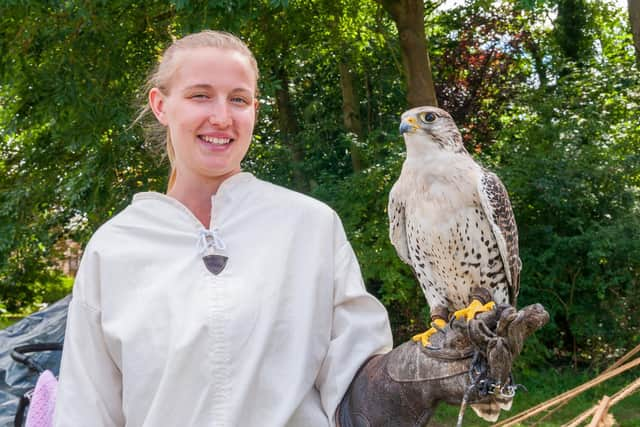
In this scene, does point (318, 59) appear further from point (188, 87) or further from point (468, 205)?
point (188, 87)

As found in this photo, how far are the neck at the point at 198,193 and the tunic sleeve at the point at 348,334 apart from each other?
12.6 inches

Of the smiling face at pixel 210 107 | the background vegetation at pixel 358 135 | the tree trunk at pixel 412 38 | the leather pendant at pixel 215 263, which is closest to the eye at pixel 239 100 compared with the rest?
the smiling face at pixel 210 107

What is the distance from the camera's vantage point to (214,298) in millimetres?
1361

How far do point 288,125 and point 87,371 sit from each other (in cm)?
608

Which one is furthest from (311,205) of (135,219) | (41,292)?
(41,292)

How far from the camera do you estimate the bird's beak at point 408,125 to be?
Answer: 2316 mm

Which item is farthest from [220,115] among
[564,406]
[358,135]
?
[358,135]

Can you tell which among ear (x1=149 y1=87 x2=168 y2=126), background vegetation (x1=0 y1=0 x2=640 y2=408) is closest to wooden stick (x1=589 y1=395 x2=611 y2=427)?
ear (x1=149 y1=87 x2=168 y2=126)

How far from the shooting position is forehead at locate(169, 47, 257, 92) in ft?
4.76

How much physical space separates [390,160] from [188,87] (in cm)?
386

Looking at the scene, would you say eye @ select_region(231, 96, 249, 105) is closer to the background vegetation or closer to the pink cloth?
the pink cloth

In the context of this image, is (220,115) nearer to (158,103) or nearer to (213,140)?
(213,140)

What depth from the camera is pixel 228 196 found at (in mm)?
1504

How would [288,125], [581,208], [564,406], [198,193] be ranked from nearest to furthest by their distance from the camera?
[198,193], [564,406], [581,208], [288,125]
